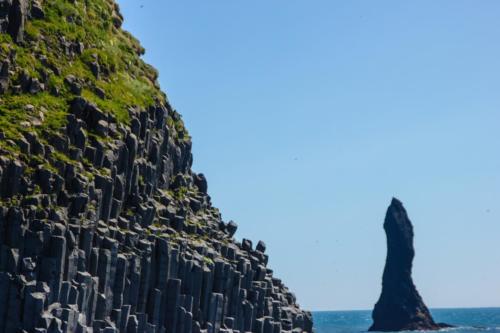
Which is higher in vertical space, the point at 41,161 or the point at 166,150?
the point at 166,150

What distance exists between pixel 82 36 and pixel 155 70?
39.8ft

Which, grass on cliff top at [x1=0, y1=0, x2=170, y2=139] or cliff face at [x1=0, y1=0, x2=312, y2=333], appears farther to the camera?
grass on cliff top at [x1=0, y1=0, x2=170, y2=139]

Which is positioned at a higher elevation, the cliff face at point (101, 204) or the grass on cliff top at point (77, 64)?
the grass on cliff top at point (77, 64)

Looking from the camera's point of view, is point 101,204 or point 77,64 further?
point 77,64

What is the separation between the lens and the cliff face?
56.5 m

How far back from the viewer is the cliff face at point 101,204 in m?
56.5

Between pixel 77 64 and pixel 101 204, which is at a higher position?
pixel 77 64

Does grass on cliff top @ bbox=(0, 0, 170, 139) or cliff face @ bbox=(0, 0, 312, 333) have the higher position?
grass on cliff top @ bbox=(0, 0, 170, 139)

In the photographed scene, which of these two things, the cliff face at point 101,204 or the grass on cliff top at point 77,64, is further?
the grass on cliff top at point 77,64

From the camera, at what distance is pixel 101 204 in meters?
64.2

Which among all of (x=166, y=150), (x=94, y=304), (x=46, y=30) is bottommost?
(x=94, y=304)

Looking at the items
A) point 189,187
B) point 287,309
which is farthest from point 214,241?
point 287,309

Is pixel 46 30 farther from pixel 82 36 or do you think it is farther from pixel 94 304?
pixel 94 304

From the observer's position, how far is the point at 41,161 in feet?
198
